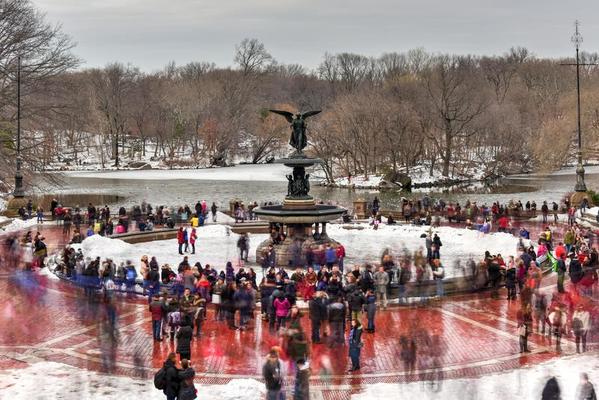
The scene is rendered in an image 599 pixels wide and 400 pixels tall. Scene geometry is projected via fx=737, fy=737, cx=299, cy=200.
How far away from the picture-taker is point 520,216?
131 feet

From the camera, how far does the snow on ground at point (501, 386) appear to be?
12.8 meters

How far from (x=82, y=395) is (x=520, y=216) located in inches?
1230

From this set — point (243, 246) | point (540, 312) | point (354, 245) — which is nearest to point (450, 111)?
point (354, 245)

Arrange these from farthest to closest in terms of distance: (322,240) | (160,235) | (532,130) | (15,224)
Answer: (532,130)
(15,224)
(160,235)
(322,240)

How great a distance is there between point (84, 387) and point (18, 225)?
25390mm

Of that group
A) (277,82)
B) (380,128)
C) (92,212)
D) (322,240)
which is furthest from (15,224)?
(277,82)

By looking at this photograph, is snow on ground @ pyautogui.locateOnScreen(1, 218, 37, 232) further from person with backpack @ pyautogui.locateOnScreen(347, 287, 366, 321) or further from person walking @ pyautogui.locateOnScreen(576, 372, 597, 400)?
person walking @ pyautogui.locateOnScreen(576, 372, 597, 400)

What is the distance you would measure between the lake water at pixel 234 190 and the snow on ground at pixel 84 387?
117ft

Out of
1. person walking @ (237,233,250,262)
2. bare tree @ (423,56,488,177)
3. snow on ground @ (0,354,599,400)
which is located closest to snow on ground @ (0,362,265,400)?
snow on ground @ (0,354,599,400)

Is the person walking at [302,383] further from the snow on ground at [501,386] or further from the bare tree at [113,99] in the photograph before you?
the bare tree at [113,99]

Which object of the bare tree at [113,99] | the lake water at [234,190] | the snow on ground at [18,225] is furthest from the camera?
the bare tree at [113,99]

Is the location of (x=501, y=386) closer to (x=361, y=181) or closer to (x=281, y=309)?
(x=281, y=309)

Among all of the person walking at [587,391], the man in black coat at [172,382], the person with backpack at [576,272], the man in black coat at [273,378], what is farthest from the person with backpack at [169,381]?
the person with backpack at [576,272]

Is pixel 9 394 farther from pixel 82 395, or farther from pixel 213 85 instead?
pixel 213 85
